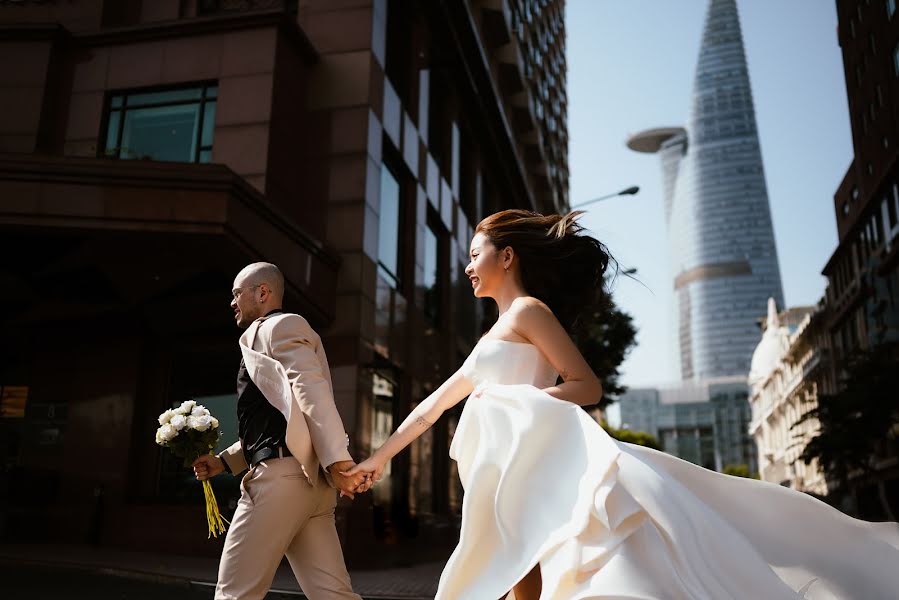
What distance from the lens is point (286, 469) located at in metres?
4.22

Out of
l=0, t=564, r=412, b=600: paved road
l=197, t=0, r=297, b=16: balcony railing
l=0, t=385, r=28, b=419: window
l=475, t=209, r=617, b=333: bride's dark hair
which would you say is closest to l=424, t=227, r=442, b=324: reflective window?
l=197, t=0, r=297, b=16: balcony railing

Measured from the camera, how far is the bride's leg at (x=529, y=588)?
3689 millimetres

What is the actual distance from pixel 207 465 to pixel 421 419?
1.31 m

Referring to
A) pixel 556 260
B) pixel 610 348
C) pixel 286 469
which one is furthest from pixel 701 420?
pixel 286 469

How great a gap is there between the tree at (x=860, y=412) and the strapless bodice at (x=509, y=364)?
99.6 ft

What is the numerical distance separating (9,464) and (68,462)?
1464 mm

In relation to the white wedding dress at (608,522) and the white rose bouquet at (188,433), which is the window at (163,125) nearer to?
the white rose bouquet at (188,433)

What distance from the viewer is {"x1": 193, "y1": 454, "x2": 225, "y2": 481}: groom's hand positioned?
186 inches

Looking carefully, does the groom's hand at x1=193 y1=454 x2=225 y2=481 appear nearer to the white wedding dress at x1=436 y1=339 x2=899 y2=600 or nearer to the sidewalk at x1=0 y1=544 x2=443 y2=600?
the white wedding dress at x1=436 y1=339 x2=899 y2=600

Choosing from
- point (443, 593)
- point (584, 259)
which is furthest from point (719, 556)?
point (584, 259)

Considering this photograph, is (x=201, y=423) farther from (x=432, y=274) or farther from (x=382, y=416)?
(x=432, y=274)

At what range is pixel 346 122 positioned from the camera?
623 inches

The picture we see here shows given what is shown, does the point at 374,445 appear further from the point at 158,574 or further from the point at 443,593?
the point at 443,593

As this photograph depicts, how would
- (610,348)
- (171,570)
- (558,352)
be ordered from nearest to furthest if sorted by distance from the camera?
(558,352), (171,570), (610,348)
